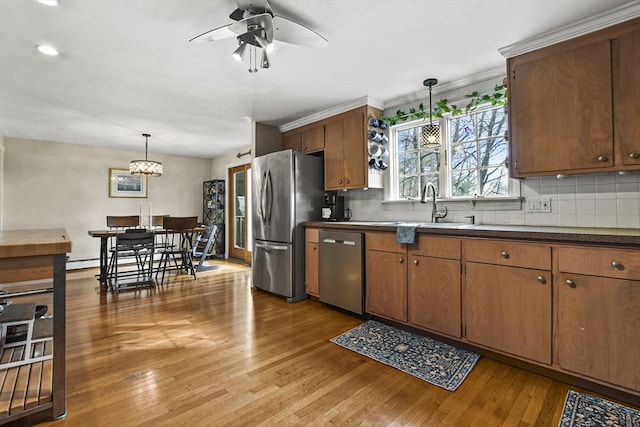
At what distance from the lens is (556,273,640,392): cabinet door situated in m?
Answer: 1.63

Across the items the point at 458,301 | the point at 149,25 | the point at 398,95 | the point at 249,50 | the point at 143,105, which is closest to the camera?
the point at 149,25

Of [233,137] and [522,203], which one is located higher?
[233,137]

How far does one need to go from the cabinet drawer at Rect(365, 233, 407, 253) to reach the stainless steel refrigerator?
1.04 metres

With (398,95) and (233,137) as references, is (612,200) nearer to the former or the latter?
(398,95)

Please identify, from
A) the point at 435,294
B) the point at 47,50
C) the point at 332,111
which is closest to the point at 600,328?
the point at 435,294

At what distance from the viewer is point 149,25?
2.09 meters

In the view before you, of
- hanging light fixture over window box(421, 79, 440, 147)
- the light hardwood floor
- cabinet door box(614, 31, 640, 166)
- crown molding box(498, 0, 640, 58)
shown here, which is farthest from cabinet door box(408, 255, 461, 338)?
crown molding box(498, 0, 640, 58)

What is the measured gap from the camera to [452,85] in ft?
9.85

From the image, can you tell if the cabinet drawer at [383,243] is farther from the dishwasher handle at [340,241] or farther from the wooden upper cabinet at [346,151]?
the wooden upper cabinet at [346,151]

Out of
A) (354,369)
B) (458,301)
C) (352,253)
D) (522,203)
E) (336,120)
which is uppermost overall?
(336,120)

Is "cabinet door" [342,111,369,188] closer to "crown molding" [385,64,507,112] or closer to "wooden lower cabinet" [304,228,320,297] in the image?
"crown molding" [385,64,507,112]

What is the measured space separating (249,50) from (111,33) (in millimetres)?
939

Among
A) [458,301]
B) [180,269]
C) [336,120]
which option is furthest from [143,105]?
[458,301]

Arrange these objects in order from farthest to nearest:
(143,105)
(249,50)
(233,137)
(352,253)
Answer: (233,137) < (143,105) < (352,253) < (249,50)
